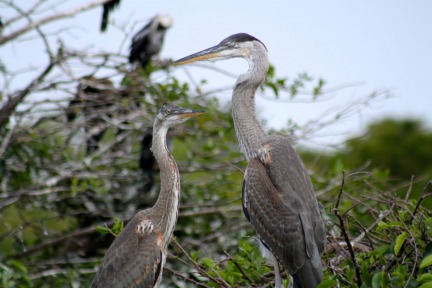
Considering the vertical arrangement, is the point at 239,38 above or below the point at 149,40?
above

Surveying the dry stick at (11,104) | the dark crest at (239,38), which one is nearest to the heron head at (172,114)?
the dark crest at (239,38)

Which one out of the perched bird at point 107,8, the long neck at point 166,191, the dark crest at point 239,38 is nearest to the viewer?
the long neck at point 166,191

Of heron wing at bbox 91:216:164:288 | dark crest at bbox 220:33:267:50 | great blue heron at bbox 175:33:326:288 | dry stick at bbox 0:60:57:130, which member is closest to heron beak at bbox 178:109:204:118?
great blue heron at bbox 175:33:326:288

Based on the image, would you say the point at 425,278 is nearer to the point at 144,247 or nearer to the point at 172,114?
the point at 144,247

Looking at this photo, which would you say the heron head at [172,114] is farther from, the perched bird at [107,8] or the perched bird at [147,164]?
the perched bird at [107,8]

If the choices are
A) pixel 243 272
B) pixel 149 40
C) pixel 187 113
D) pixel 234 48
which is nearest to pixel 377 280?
pixel 243 272

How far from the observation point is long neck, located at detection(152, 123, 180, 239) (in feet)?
15.3

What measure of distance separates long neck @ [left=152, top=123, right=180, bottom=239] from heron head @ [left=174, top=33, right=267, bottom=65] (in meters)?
0.61

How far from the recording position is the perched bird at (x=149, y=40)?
8.72 meters

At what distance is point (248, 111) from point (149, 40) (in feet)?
14.6

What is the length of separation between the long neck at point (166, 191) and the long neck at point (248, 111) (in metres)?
0.47

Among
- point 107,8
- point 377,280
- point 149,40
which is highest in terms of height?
point 107,8

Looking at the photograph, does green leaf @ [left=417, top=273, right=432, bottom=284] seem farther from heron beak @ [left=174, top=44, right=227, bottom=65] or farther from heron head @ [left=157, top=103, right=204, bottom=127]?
heron beak @ [left=174, top=44, right=227, bottom=65]

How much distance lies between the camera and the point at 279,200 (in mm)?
4328
